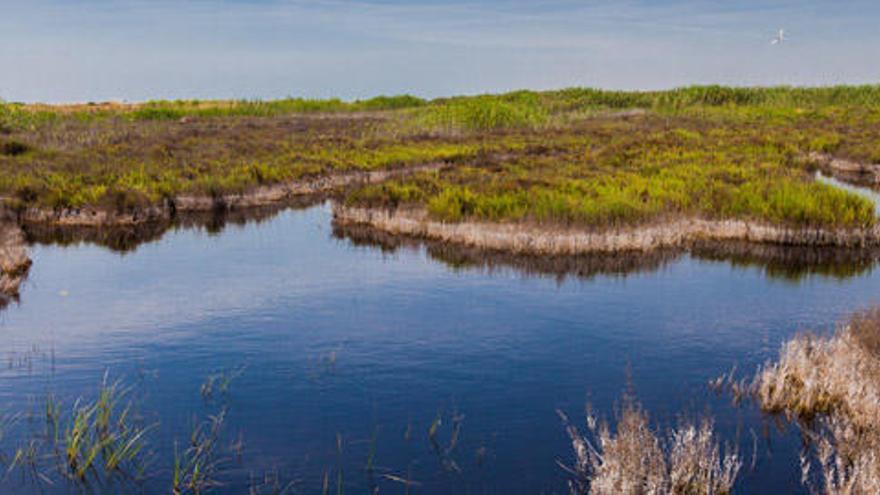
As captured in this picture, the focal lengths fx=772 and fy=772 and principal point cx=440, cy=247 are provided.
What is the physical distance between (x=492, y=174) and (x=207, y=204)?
1438 cm

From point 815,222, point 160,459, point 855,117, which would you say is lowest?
point 160,459

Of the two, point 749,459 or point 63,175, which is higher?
point 63,175

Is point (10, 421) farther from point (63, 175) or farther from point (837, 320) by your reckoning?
point (63, 175)

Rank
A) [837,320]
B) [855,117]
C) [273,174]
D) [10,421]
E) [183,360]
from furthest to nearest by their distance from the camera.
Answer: [855,117]
[273,174]
[837,320]
[183,360]
[10,421]

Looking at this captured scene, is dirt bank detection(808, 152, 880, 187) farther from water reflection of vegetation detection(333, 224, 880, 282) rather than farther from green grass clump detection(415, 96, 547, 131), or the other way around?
green grass clump detection(415, 96, 547, 131)

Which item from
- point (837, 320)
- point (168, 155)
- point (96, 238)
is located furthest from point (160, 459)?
point (168, 155)

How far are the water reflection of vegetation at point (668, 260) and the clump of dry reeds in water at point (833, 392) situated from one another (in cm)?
961

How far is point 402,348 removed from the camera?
18.5m

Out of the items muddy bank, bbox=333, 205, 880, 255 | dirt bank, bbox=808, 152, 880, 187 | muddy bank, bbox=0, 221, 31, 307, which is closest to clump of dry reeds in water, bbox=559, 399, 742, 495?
muddy bank, bbox=333, 205, 880, 255

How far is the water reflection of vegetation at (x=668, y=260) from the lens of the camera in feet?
83.1

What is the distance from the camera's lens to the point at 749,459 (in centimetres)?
1280

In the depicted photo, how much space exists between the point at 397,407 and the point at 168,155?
3905cm

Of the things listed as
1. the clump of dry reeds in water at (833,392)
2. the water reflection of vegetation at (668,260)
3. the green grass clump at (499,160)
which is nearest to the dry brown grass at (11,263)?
the green grass clump at (499,160)

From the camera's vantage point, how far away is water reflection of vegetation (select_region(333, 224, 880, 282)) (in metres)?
25.3
